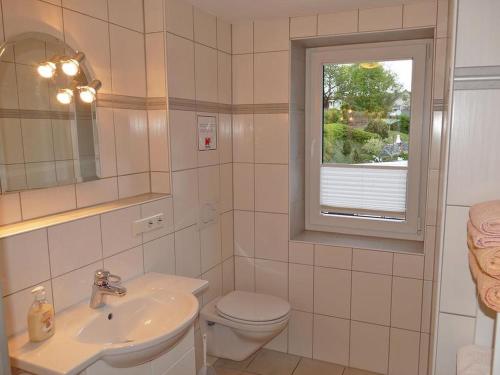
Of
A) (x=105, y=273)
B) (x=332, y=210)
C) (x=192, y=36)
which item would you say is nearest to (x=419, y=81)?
(x=332, y=210)

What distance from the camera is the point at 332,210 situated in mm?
2881

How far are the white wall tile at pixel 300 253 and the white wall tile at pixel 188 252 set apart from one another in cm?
64

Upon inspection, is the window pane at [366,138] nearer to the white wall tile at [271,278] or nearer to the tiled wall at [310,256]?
the tiled wall at [310,256]

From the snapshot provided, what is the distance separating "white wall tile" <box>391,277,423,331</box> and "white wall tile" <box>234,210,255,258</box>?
0.96m

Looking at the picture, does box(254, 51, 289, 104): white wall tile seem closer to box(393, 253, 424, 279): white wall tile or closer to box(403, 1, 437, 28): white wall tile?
box(403, 1, 437, 28): white wall tile

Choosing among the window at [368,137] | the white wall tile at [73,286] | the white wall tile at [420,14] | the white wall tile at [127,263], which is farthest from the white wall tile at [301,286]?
the white wall tile at [420,14]

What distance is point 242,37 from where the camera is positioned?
8.67 feet

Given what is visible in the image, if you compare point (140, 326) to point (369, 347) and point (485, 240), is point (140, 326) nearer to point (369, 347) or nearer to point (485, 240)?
point (485, 240)

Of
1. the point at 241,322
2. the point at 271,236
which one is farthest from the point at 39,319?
the point at 271,236

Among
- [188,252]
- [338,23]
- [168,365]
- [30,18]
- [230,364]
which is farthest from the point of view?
[230,364]

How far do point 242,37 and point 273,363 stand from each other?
218 cm

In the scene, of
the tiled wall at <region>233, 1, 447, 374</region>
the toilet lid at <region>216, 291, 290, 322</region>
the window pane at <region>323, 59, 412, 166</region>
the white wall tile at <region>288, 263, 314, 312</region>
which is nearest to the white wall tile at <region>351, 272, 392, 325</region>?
the tiled wall at <region>233, 1, 447, 374</region>

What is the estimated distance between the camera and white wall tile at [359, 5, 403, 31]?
2.30 m

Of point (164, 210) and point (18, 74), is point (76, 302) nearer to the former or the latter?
point (164, 210)
